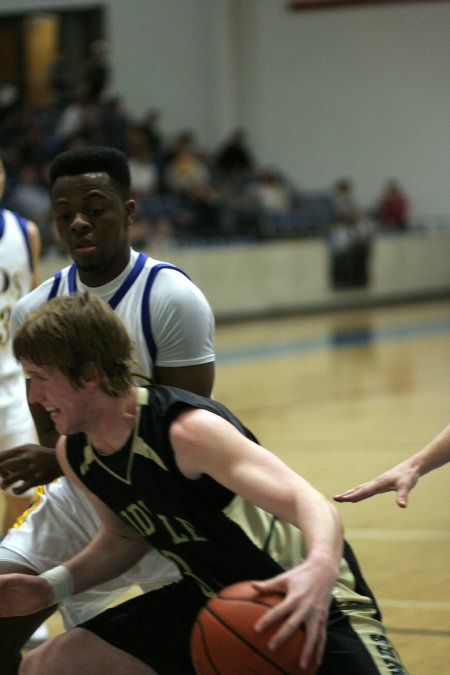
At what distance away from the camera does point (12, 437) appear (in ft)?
16.7

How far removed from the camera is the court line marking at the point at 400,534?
550 cm

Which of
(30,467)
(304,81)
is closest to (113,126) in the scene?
(304,81)

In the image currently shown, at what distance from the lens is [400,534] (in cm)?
561

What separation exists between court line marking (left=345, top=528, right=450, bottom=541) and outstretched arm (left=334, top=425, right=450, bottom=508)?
232 centimetres

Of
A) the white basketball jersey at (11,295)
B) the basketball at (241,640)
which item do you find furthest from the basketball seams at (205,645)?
the white basketball jersey at (11,295)

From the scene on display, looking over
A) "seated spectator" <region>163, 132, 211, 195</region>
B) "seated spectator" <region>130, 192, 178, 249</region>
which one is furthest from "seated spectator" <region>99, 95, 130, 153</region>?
"seated spectator" <region>130, 192, 178, 249</region>

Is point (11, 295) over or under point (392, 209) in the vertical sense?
over

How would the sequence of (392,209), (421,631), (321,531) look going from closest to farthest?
1. (321,531)
2. (421,631)
3. (392,209)

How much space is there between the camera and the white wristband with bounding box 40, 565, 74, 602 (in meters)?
3.09

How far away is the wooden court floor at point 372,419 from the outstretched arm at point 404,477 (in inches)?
35.7

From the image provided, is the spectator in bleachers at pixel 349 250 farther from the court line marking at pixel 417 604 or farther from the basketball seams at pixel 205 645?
the basketball seams at pixel 205 645

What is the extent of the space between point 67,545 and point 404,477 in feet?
3.39

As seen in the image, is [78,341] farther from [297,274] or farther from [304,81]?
[304,81]

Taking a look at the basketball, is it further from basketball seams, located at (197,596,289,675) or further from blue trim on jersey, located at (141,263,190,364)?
blue trim on jersey, located at (141,263,190,364)
